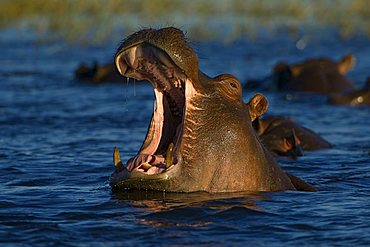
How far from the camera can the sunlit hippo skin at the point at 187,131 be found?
6.43 m

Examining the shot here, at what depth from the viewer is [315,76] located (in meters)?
15.4

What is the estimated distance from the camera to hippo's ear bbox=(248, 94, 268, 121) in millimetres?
6977

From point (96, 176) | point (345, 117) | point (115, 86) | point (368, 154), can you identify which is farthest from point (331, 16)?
point (96, 176)

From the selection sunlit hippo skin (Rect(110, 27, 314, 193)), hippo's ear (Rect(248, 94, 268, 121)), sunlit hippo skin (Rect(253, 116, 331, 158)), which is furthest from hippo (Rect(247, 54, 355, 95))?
sunlit hippo skin (Rect(110, 27, 314, 193))

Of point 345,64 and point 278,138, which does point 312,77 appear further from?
point 278,138

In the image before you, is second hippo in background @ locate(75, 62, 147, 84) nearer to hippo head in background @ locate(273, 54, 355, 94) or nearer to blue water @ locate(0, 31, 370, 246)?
blue water @ locate(0, 31, 370, 246)

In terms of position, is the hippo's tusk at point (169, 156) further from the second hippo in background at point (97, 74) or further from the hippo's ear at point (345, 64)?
the second hippo in background at point (97, 74)

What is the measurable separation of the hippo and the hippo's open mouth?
8450 millimetres

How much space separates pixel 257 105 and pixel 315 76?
8.49m

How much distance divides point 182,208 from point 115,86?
33.1ft

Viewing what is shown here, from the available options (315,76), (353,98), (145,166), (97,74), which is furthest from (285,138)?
(97,74)

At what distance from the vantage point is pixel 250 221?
21.1 ft

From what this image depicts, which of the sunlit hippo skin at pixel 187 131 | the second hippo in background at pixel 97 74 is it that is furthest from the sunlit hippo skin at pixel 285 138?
the second hippo in background at pixel 97 74

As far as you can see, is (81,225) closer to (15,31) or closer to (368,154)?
(368,154)
